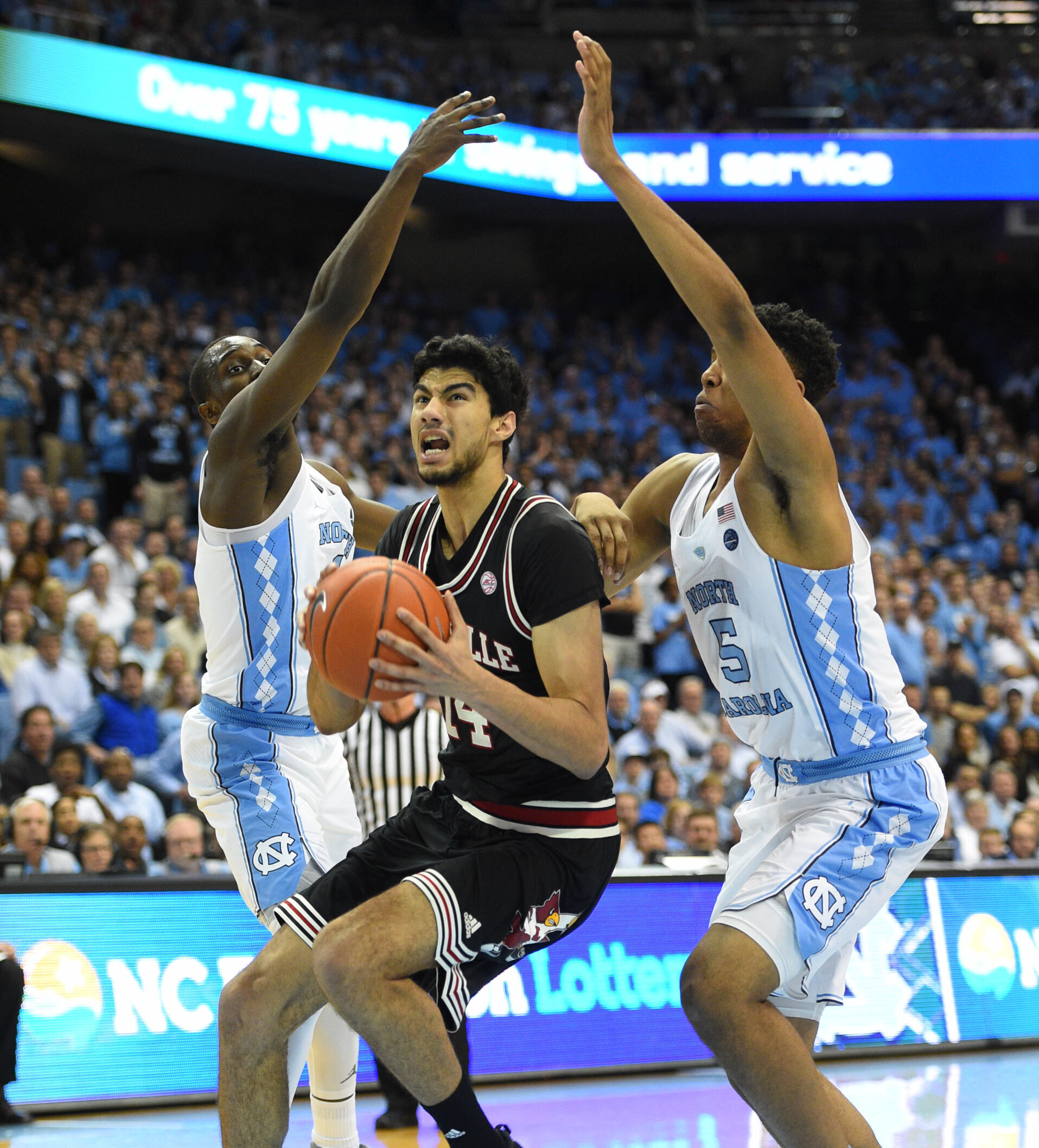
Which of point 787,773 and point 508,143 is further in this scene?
point 508,143

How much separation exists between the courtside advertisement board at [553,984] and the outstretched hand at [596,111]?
3976mm

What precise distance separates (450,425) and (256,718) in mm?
1210

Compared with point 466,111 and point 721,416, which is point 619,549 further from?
point 466,111

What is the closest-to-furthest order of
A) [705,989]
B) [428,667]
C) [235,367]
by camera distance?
[428,667]
[705,989]
[235,367]

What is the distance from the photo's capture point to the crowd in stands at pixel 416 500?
8.67 m

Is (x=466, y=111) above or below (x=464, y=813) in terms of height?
above

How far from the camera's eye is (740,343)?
347 cm

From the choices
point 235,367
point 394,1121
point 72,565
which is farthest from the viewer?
point 72,565

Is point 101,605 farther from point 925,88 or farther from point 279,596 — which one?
point 925,88

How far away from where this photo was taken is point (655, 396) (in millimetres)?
17422

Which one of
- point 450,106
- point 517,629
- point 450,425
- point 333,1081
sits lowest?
point 333,1081

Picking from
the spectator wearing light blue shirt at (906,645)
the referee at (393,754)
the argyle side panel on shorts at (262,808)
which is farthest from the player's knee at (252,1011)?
the spectator wearing light blue shirt at (906,645)

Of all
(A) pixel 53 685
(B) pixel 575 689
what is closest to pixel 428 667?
(B) pixel 575 689

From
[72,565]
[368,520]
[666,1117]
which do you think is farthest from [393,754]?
[72,565]
